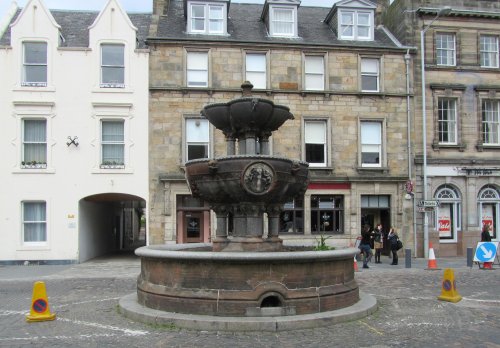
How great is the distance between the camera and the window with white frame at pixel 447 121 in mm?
27109

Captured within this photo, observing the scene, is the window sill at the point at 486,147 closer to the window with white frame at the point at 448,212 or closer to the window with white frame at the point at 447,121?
the window with white frame at the point at 447,121

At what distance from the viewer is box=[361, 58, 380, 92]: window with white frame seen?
26.7 metres

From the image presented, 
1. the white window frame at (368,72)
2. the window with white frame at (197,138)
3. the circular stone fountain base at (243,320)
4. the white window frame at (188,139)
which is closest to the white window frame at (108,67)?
the white window frame at (188,139)

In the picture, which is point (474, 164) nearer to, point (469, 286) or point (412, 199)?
point (412, 199)

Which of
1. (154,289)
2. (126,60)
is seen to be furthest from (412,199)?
(154,289)

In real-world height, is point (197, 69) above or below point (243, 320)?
above

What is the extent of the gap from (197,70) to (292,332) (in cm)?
1858

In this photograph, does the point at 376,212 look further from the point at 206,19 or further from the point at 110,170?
the point at 110,170

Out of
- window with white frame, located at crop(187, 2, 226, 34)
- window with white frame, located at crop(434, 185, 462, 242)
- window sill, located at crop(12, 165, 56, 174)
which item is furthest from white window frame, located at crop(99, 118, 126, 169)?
window with white frame, located at crop(434, 185, 462, 242)

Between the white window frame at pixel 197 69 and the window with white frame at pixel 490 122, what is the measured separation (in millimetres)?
14418

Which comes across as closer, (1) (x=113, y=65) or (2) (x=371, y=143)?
(1) (x=113, y=65)

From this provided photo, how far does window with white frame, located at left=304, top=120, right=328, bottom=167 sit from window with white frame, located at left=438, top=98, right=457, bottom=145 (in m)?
6.15

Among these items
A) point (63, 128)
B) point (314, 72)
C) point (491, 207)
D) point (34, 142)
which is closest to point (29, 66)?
point (63, 128)

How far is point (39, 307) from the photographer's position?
10172mm
